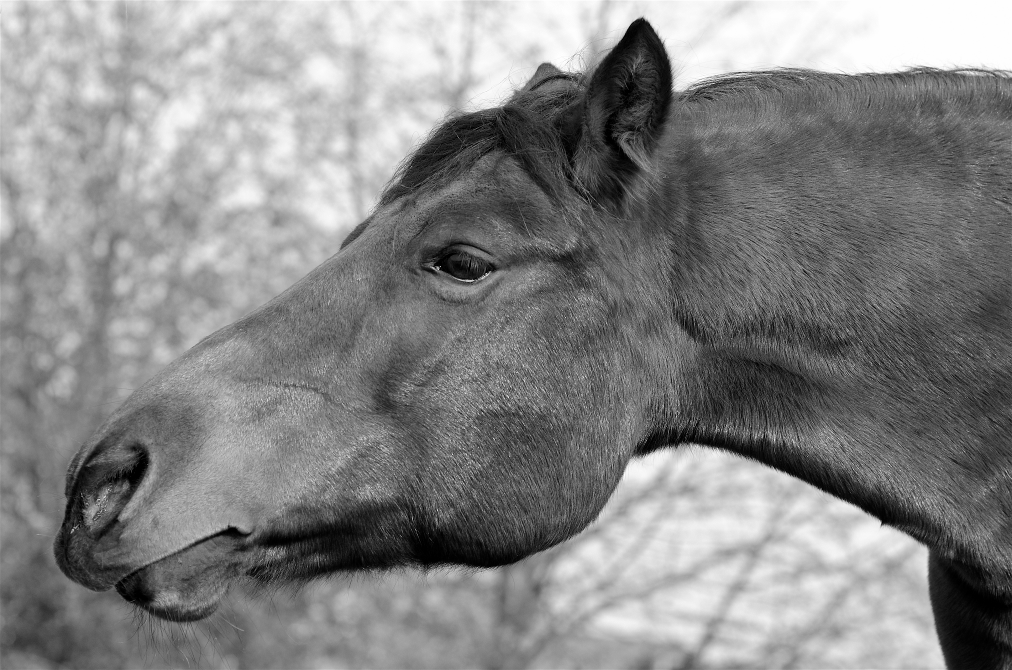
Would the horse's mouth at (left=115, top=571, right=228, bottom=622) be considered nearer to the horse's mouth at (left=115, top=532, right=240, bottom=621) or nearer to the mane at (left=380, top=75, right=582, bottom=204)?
the horse's mouth at (left=115, top=532, right=240, bottom=621)

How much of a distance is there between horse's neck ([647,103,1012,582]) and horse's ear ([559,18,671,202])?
18 centimetres

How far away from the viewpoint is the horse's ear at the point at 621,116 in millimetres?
3117

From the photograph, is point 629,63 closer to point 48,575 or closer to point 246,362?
point 246,362

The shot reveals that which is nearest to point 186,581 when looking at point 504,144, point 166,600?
point 166,600

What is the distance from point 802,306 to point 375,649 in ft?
40.4

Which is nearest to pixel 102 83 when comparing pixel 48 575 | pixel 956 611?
pixel 48 575

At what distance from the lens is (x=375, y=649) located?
14.3 metres

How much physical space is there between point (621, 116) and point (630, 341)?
0.70 metres

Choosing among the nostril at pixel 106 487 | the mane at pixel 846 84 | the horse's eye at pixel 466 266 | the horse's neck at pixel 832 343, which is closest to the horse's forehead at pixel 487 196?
the horse's eye at pixel 466 266

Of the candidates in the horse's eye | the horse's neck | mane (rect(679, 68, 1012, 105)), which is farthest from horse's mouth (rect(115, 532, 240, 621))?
mane (rect(679, 68, 1012, 105))

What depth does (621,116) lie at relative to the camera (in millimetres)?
3205

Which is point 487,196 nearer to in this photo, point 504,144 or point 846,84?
point 504,144

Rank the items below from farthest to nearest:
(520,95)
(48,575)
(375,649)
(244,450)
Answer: (375,649) → (48,575) → (520,95) → (244,450)

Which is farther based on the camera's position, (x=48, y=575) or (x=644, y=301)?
(x=48, y=575)
